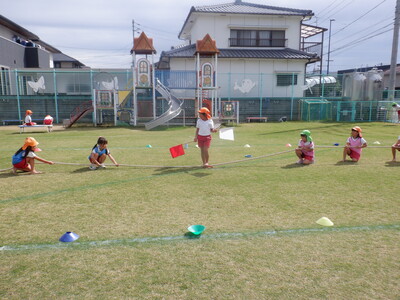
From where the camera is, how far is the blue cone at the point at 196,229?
4.02 meters

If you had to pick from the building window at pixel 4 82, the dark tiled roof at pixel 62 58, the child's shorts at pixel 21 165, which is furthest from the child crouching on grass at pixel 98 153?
the dark tiled roof at pixel 62 58

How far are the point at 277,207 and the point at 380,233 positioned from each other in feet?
4.75

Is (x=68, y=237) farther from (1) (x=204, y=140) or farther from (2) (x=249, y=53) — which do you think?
(2) (x=249, y=53)

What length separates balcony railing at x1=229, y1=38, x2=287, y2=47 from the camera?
28.8m

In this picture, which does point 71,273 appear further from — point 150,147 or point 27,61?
point 27,61

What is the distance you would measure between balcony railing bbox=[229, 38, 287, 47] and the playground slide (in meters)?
9.55

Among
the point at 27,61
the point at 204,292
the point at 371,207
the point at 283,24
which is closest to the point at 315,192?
the point at 371,207

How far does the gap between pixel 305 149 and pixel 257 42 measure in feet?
75.8

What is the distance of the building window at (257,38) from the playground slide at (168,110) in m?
9.77

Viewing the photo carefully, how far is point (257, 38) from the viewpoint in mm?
29109

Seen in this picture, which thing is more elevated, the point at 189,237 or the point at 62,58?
the point at 62,58

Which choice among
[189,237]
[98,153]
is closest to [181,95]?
[98,153]

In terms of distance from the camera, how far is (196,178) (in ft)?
23.1

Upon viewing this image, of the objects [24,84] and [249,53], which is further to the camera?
[249,53]
